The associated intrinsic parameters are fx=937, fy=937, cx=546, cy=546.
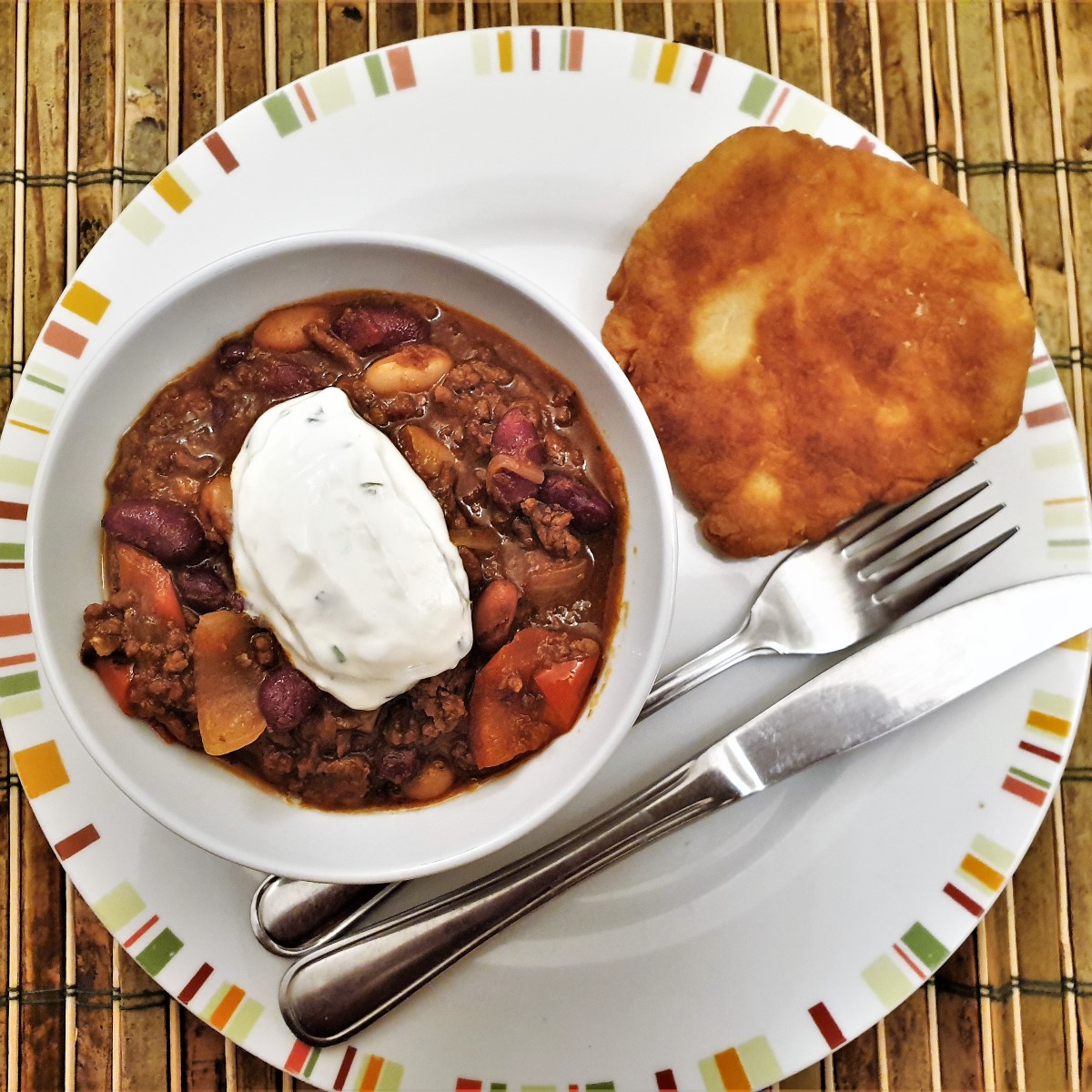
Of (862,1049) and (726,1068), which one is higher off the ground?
(726,1068)

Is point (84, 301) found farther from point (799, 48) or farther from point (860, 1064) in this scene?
point (860, 1064)

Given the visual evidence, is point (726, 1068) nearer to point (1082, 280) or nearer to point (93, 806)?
point (93, 806)

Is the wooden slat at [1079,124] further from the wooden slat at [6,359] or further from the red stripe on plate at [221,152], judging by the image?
the wooden slat at [6,359]

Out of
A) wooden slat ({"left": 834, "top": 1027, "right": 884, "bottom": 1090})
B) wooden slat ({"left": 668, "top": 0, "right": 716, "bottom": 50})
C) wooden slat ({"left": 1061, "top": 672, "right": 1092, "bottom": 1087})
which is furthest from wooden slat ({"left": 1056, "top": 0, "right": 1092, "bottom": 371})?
wooden slat ({"left": 834, "top": 1027, "right": 884, "bottom": 1090})

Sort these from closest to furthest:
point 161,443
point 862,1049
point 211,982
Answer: point 161,443 → point 211,982 → point 862,1049

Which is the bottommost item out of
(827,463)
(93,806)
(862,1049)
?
(862,1049)

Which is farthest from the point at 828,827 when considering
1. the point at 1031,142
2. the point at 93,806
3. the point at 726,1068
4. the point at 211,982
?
the point at 1031,142
